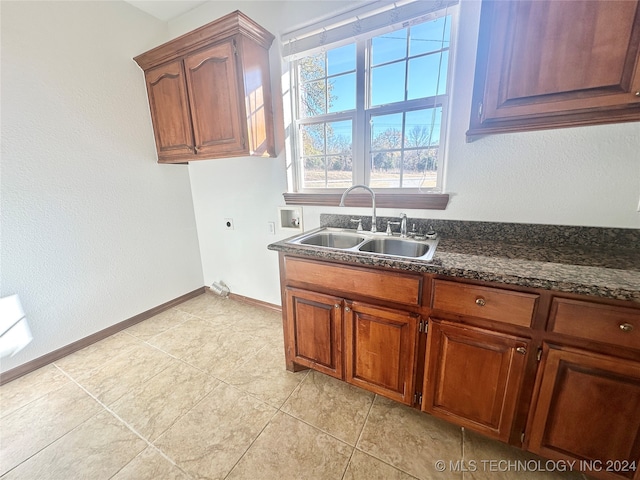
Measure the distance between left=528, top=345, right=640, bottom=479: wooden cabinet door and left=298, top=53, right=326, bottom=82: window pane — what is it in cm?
208

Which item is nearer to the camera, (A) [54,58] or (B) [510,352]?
(B) [510,352]

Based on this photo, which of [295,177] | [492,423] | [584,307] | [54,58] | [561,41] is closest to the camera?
[584,307]

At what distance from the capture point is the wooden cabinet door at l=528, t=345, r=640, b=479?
35.3 inches

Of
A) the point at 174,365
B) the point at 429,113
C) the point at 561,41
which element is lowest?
the point at 174,365

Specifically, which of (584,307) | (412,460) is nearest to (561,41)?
(584,307)

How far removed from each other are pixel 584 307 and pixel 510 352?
301 mm

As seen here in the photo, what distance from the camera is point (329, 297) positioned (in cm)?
140

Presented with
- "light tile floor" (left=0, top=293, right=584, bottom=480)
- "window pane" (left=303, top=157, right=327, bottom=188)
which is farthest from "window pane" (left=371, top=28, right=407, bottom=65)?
"light tile floor" (left=0, top=293, right=584, bottom=480)

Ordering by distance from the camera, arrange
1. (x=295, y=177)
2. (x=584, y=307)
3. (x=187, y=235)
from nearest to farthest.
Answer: (x=584, y=307)
(x=295, y=177)
(x=187, y=235)

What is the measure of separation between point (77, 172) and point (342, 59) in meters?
2.12

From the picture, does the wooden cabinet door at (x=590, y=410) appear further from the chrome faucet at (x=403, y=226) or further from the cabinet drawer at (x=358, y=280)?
the chrome faucet at (x=403, y=226)

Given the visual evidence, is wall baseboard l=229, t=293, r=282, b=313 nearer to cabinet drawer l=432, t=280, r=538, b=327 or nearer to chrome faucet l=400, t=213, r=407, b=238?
chrome faucet l=400, t=213, r=407, b=238

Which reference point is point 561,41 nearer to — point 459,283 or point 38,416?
point 459,283

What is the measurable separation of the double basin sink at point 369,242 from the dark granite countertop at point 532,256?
0.11 m
